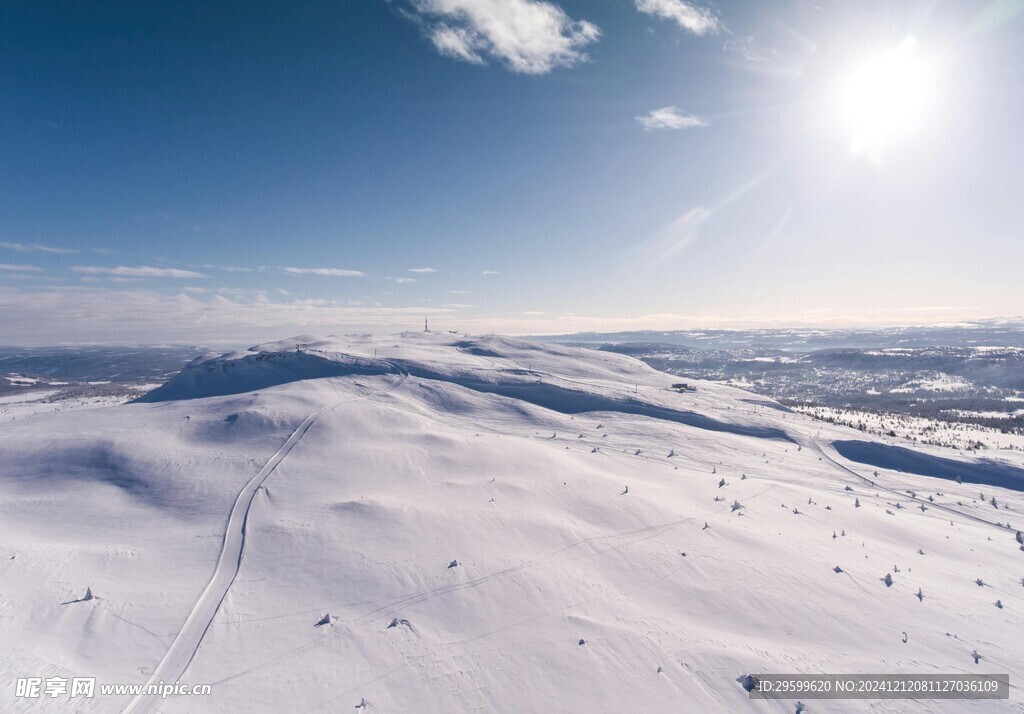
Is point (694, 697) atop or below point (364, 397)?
below

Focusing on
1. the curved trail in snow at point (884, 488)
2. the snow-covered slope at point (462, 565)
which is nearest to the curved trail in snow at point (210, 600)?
the snow-covered slope at point (462, 565)

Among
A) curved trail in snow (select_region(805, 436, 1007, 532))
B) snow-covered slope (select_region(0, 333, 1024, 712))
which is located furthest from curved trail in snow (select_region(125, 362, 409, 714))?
curved trail in snow (select_region(805, 436, 1007, 532))

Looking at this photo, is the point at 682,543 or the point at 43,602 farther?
the point at 682,543

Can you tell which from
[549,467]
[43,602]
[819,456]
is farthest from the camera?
[819,456]

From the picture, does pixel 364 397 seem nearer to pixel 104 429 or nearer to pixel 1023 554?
pixel 104 429

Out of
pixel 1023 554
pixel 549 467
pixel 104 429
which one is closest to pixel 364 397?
pixel 104 429

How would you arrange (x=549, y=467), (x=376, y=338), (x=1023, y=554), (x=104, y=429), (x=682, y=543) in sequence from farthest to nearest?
1. (x=376, y=338)
2. (x=104, y=429)
3. (x=549, y=467)
4. (x=1023, y=554)
5. (x=682, y=543)

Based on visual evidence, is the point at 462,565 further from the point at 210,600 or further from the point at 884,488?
the point at 884,488
